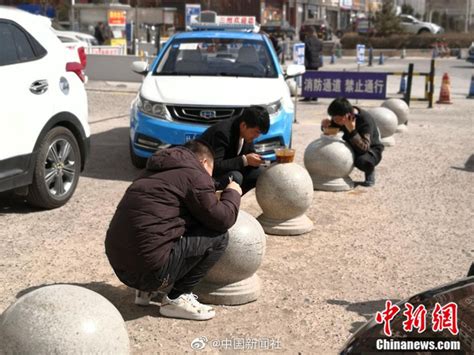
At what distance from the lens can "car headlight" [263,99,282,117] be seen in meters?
8.19

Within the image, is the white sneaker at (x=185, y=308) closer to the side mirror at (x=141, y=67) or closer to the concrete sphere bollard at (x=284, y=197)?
the concrete sphere bollard at (x=284, y=197)

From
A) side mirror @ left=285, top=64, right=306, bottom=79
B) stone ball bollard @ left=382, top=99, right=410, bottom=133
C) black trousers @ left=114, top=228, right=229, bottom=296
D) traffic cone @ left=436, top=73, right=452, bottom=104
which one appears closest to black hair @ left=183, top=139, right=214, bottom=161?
black trousers @ left=114, top=228, right=229, bottom=296

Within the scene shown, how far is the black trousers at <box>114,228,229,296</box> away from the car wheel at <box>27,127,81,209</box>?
8.76ft

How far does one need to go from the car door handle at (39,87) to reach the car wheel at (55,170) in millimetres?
412

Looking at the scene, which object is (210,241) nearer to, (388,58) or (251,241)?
(251,241)

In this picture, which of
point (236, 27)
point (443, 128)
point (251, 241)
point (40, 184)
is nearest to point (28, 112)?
point (40, 184)

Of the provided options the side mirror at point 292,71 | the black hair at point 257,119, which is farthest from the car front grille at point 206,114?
the black hair at point 257,119

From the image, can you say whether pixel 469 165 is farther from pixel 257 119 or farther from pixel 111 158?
pixel 257 119

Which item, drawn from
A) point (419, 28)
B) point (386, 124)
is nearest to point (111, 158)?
point (386, 124)

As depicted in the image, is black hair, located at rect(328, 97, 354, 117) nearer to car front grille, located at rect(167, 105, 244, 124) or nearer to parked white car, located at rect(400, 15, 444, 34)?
car front grille, located at rect(167, 105, 244, 124)

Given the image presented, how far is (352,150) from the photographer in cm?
815

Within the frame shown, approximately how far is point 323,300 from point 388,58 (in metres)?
37.6

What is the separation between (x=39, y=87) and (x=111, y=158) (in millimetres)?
3381

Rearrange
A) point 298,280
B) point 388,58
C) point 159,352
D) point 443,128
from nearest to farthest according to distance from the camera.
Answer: point 159,352, point 298,280, point 443,128, point 388,58
